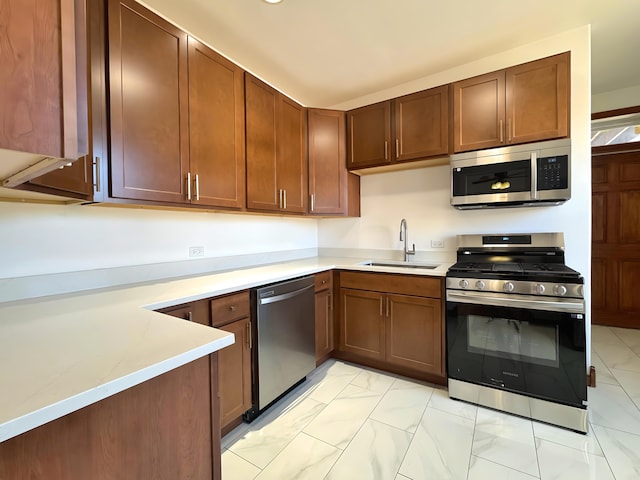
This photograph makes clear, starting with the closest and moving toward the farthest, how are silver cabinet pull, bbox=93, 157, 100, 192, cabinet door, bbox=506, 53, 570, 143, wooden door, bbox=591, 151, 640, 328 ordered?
1. silver cabinet pull, bbox=93, 157, 100, 192
2. cabinet door, bbox=506, 53, 570, 143
3. wooden door, bbox=591, 151, 640, 328

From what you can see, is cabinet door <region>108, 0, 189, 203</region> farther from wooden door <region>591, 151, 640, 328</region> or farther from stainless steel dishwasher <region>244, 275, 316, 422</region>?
wooden door <region>591, 151, 640, 328</region>

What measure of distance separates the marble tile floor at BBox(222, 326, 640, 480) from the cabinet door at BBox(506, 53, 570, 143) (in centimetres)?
194

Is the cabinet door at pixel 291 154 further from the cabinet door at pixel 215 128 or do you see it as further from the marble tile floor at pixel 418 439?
the marble tile floor at pixel 418 439

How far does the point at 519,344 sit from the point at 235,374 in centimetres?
184

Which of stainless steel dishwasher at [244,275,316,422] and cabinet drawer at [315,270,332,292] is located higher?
→ cabinet drawer at [315,270,332,292]

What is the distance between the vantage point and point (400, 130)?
2.57 metres

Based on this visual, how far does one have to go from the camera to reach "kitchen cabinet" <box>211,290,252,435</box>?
1.63m

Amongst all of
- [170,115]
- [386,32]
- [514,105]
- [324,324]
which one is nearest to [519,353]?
[324,324]

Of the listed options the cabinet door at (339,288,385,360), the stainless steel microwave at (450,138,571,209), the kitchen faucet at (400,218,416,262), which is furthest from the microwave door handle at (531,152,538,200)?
the cabinet door at (339,288,385,360)

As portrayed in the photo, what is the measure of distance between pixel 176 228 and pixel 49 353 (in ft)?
4.57

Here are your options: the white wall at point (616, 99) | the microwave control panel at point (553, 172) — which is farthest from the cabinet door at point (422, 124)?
the white wall at point (616, 99)

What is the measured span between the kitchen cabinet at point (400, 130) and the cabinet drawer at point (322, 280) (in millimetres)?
1143

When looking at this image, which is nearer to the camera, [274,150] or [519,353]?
[519,353]

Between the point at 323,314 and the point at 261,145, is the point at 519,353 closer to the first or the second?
the point at 323,314
